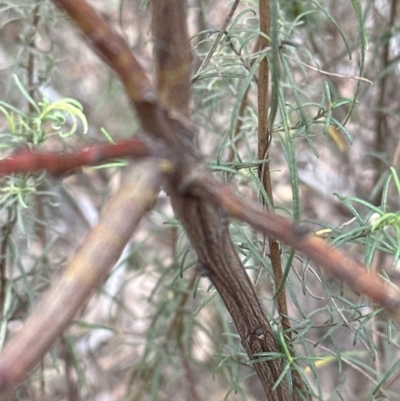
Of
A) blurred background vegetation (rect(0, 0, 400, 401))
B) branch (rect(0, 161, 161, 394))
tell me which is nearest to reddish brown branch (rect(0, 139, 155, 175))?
branch (rect(0, 161, 161, 394))

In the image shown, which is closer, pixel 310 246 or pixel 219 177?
pixel 310 246

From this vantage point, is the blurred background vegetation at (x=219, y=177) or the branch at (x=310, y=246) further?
the blurred background vegetation at (x=219, y=177)

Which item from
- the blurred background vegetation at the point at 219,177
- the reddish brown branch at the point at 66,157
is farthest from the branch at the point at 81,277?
the blurred background vegetation at the point at 219,177

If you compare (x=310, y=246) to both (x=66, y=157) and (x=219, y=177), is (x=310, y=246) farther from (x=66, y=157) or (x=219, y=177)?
(x=219, y=177)

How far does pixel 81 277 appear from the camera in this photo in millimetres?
200

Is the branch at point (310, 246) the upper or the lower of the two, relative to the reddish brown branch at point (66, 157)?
lower

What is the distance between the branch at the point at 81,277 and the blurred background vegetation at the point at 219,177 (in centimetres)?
17

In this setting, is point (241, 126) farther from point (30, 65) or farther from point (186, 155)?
point (186, 155)

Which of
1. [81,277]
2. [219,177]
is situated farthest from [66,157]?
[219,177]

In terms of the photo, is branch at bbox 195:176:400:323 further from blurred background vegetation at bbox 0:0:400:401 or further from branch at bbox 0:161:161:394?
blurred background vegetation at bbox 0:0:400:401

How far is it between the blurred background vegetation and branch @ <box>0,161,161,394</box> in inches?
6.8

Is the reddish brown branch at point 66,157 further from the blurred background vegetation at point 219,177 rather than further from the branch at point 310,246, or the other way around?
the blurred background vegetation at point 219,177

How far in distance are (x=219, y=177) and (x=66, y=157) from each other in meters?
0.43

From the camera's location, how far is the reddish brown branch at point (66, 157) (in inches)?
7.4
